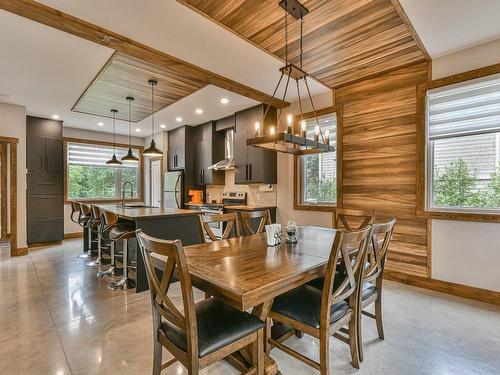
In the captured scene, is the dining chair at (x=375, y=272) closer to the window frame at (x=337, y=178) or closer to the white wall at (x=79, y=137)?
the window frame at (x=337, y=178)

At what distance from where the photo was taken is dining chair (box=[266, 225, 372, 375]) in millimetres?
1529

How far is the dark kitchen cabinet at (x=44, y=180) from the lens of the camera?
5.64 metres

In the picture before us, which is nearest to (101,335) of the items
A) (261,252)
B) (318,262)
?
(261,252)

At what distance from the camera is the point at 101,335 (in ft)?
7.48

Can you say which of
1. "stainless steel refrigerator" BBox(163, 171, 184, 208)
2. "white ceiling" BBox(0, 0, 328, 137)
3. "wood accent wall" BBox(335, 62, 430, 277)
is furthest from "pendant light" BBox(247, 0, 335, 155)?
"stainless steel refrigerator" BBox(163, 171, 184, 208)

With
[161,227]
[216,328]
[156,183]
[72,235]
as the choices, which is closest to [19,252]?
[72,235]

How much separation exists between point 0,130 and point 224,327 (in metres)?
5.77

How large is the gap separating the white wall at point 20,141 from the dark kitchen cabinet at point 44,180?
0.71 metres

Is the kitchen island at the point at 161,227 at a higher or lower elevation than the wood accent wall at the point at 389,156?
lower

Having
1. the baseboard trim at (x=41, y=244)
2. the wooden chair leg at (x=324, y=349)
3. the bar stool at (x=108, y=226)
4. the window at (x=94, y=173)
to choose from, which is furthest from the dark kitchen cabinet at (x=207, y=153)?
the wooden chair leg at (x=324, y=349)

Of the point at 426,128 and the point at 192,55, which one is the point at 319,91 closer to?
the point at 426,128

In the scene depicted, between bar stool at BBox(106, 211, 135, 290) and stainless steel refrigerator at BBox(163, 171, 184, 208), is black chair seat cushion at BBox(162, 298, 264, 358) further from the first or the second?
stainless steel refrigerator at BBox(163, 171, 184, 208)

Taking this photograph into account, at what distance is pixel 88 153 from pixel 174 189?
2.70 m

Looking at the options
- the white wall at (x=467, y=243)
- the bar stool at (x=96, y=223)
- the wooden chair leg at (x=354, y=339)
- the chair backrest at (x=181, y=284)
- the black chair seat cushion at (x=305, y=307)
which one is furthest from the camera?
the bar stool at (x=96, y=223)
